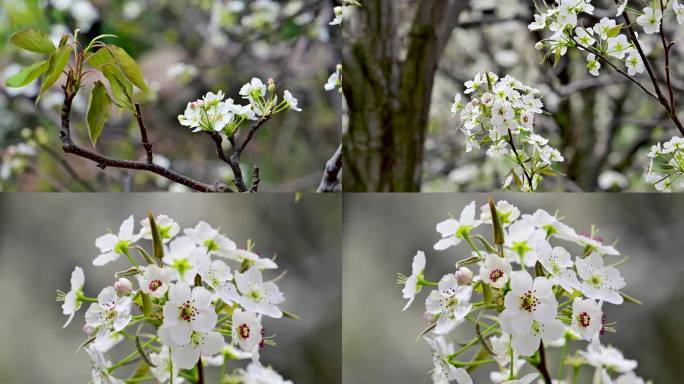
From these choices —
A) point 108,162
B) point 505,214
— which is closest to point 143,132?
point 108,162

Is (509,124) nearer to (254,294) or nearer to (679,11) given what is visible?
(679,11)

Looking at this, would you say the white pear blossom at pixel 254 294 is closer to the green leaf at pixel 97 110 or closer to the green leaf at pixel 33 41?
the green leaf at pixel 97 110

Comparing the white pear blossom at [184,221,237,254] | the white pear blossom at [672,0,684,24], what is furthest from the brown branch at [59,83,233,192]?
the white pear blossom at [672,0,684,24]

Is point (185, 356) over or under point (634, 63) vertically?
under

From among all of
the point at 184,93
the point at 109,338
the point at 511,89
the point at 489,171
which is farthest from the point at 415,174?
the point at 109,338

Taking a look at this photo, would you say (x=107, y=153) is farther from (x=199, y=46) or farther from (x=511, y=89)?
(x=511, y=89)
